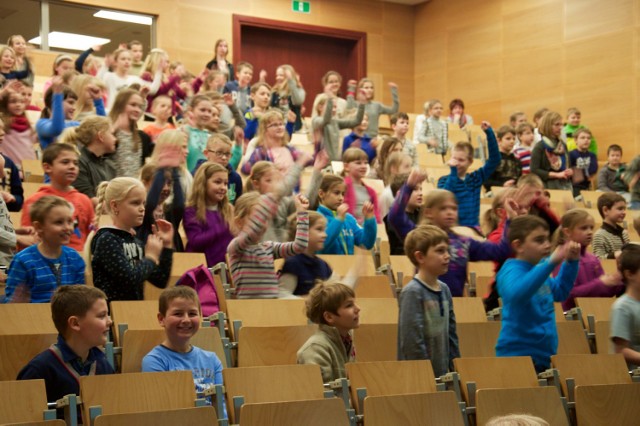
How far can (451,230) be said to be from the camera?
144 inches

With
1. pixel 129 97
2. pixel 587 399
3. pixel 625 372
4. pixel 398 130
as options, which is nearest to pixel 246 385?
pixel 587 399

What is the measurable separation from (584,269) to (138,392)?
250 centimetres

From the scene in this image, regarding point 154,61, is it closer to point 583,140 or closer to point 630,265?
point 583,140

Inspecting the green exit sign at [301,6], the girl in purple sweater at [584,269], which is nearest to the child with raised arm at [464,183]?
the girl in purple sweater at [584,269]

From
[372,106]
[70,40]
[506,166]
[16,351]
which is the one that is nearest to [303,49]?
[70,40]

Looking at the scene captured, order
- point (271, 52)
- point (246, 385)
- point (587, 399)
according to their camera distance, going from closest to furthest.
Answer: point (246, 385) → point (587, 399) → point (271, 52)

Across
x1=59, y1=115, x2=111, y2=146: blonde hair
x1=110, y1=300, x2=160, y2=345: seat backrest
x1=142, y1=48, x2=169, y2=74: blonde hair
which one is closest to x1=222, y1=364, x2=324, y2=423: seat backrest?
x1=110, y1=300, x2=160, y2=345: seat backrest

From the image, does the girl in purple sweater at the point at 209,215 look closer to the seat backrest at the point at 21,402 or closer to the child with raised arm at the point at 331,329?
the child with raised arm at the point at 331,329

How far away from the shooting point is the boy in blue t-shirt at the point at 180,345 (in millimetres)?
2711

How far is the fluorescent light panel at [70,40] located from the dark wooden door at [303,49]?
61.6 inches

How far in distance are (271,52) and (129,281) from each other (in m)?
7.54

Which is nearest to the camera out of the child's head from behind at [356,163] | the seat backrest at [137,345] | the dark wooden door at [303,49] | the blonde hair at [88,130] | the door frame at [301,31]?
the seat backrest at [137,345]

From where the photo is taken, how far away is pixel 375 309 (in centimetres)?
354

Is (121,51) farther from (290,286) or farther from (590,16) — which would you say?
(590,16)
